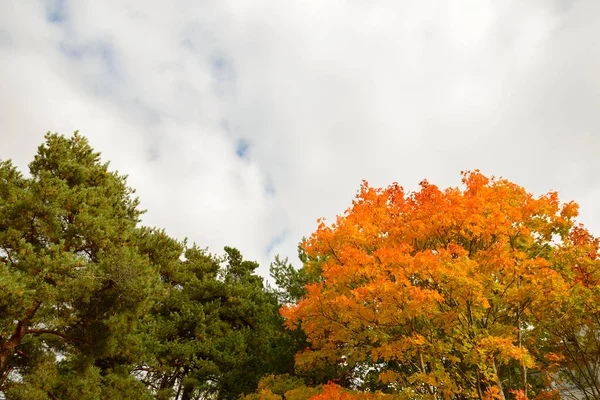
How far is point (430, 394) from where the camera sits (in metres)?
9.30

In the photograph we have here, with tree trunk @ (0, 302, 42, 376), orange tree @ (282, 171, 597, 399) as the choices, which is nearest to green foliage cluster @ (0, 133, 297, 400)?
tree trunk @ (0, 302, 42, 376)

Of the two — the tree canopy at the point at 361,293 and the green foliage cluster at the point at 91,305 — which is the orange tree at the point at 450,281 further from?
the green foliage cluster at the point at 91,305

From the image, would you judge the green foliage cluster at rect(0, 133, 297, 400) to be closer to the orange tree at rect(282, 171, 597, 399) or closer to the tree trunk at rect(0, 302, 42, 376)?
the tree trunk at rect(0, 302, 42, 376)

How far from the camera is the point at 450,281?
8445 mm

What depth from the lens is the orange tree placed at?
28.3ft

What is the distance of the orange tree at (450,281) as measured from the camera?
8.62 meters

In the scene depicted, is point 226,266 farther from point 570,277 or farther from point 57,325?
point 570,277

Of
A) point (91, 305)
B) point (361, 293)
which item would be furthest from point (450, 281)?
point (91, 305)

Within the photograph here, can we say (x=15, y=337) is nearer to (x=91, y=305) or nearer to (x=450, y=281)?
(x=91, y=305)

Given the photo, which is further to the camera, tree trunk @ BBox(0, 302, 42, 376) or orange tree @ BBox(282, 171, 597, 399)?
tree trunk @ BBox(0, 302, 42, 376)

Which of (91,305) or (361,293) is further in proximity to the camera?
(91,305)

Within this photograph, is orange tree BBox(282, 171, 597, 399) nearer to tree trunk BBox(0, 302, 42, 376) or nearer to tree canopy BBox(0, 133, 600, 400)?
tree canopy BBox(0, 133, 600, 400)

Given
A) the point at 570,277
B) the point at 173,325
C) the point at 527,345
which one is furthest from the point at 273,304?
the point at 570,277

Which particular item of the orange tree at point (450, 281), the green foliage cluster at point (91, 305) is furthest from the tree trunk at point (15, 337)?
the orange tree at point (450, 281)
